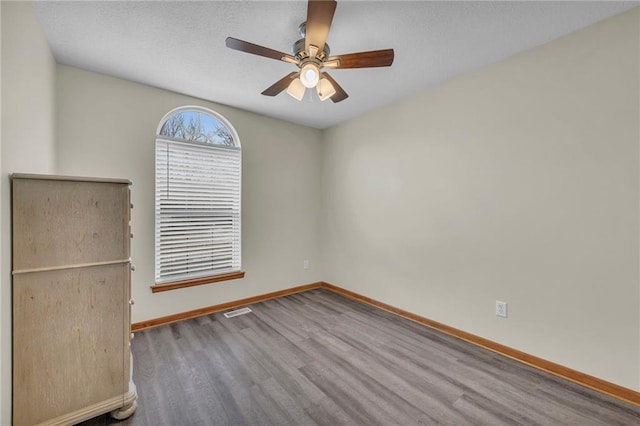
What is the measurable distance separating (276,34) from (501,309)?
282 centimetres

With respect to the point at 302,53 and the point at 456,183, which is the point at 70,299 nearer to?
the point at 302,53

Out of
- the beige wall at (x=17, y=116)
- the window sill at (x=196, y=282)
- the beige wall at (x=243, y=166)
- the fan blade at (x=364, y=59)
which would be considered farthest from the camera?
the window sill at (x=196, y=282)

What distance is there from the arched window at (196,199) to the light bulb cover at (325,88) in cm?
161

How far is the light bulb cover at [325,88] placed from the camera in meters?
2.03

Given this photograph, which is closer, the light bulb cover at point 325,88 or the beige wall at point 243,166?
the light bulb cover at point 325,88

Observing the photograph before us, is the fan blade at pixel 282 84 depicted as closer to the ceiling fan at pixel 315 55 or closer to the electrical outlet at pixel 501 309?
the ceiling fan at pixel 315 55

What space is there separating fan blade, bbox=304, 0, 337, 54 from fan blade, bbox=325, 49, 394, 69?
0.15 m

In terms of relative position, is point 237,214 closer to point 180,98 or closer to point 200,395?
point 180,98

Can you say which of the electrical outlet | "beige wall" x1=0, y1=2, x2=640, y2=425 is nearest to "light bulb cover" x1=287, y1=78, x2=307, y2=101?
"beige wall" x1=0, y1=2, x2=640, y2=425

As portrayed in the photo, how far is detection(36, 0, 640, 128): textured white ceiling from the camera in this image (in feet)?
5.56

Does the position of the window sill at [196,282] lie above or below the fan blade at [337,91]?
below

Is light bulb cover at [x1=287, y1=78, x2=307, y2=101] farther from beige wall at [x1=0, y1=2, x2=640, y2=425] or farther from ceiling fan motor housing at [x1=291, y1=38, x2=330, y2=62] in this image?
beige wall at [x1=0, y1=2, x2=640, y2=425]

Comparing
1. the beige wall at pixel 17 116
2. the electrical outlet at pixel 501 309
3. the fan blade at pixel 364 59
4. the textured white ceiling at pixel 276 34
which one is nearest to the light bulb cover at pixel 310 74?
the fan blade at pixel 364 59

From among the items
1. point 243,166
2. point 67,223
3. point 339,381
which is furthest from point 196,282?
point 339,381
